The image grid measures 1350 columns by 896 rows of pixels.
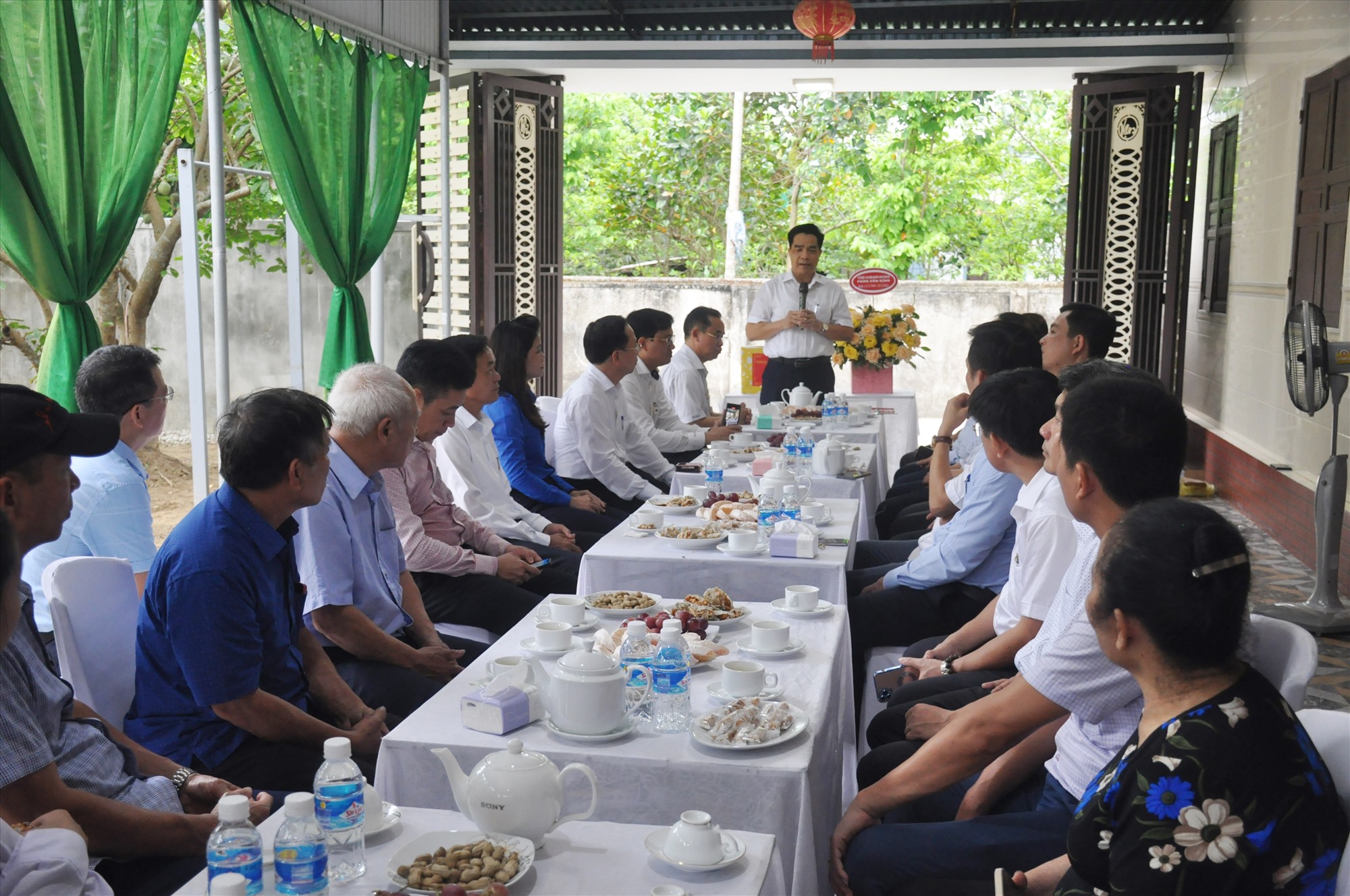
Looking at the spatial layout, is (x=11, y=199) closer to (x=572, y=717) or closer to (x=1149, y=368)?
(x=572, y=717)

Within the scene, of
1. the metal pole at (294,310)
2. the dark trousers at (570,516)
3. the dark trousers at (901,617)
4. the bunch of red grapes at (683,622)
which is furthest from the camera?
the metal pole at (294,310)

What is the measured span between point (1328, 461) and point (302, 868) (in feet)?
15.1

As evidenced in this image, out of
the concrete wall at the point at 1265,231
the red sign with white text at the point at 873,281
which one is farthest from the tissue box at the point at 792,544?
the red sign with white text at the point at 873,281

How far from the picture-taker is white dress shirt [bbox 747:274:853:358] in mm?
6797

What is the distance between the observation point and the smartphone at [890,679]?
2.86m

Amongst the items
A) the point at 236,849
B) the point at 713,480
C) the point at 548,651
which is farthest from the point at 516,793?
the point at 713,480

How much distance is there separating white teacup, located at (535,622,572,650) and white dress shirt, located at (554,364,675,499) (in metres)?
2.60

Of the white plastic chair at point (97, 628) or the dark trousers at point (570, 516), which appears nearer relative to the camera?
the white plastic chair at point (97, 628)

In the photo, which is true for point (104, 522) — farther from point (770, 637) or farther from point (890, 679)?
point (890, 679)

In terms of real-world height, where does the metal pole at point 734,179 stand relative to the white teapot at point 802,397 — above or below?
above

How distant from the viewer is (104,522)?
110 inches

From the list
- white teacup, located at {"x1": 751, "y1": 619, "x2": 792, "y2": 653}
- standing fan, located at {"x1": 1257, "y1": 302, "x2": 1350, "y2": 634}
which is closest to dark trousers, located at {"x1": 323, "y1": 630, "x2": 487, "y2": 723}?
white teacup, located at {"x1": 751, "y1": 619, "x2": 792, "y2": 653}

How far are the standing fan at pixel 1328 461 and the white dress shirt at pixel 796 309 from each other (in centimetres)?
267

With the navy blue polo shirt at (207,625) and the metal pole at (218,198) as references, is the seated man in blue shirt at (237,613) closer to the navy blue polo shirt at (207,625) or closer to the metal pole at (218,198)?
the navy blue polo shirt at (207,625)
